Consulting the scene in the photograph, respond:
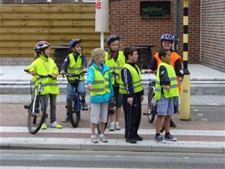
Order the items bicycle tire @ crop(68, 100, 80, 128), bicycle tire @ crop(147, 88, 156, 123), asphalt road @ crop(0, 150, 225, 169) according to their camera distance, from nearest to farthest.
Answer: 1. asphalt road @ crop(0, 150, 225, 169)
2. bicycle tire @ crop(68, 100, 80, 128)
3. bicycle tire @ crop(147, 88, 156, 123)

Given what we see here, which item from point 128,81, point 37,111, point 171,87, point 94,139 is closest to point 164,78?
point 171,87

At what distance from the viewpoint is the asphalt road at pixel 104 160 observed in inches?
332

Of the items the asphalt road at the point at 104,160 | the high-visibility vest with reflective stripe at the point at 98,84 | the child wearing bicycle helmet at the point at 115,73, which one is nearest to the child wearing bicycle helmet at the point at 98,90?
the high-visibility vest with reflective stripe at the point at 98,84

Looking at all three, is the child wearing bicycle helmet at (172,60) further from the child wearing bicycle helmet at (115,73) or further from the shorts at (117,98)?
the shorts at (117,98)

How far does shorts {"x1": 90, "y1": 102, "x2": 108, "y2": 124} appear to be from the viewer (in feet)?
32.6

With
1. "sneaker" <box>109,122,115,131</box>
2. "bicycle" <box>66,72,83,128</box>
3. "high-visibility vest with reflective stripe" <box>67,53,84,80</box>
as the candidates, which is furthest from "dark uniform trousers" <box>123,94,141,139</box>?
"high-visibility vest with reflective stripe" <box>67,53,84,80</box>

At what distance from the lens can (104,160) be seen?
8820mm

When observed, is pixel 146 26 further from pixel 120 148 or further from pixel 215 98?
pixel 120 148

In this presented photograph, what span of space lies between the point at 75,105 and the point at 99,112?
4.74 ft

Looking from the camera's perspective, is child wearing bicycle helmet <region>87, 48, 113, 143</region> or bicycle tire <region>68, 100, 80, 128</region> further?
bicycle tire <region>68, 100, 80, 128</region>

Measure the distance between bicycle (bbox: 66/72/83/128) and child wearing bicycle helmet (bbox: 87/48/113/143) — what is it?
125cm

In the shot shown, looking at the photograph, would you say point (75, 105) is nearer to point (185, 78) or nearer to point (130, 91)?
point (130, 91)

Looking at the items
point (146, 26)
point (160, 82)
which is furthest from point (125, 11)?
point (160, 82)

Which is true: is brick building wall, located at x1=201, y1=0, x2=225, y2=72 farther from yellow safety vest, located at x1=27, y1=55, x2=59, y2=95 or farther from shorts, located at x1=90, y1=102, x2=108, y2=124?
shorts, located at x1=90, y1=102, x2=108, y2=124
